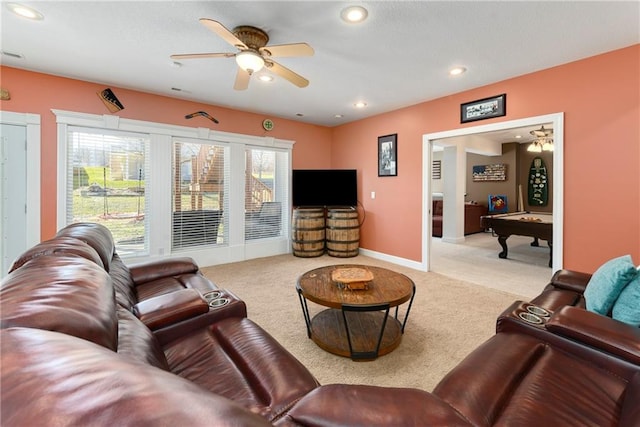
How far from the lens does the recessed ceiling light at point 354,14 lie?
207 cm

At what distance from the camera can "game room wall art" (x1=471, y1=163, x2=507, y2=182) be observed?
334 inches

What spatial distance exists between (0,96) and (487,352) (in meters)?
5.02

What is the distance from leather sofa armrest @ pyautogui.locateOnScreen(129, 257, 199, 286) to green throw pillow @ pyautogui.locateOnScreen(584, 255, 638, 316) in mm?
2853

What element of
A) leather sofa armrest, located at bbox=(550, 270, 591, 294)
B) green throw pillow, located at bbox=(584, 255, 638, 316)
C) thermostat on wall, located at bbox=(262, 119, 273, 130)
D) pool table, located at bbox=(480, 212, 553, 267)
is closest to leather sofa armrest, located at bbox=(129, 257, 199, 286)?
green throw pillow, located at bbox=(584, 255, 638, 316)

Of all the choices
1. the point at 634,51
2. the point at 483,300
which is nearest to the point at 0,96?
the point at 483,300

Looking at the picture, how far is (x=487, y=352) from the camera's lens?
1.28 metres

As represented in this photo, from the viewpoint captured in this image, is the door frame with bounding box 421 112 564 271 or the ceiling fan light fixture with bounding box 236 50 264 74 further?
the door frame with bounding box 421 112 564 271

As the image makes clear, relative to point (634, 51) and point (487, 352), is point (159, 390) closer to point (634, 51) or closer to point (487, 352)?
point (487, 352)

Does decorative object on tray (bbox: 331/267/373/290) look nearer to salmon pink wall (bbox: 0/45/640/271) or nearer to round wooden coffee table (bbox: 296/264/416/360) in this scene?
round wooden coffee table (bbox: 296/264/416/360)

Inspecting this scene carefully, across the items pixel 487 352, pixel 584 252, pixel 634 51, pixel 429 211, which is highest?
pixel 634 51

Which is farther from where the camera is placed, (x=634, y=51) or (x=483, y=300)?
(x=483, y=300)

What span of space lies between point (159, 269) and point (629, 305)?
Result: 3084mm

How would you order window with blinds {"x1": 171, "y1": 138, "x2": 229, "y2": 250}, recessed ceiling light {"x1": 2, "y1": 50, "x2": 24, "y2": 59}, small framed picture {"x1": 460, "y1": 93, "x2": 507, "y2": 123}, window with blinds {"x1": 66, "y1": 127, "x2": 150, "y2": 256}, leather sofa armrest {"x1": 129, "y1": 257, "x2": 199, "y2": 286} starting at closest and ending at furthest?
leather sofa armrest {"x1": 129, "y1": 257, "x2": 199, "y2": 286}
recessed ceiling light {"x1": 2, "y1": 50, "x2": 24, "y2": 59}
small framed picture {"x1": 460, "y1": 93, "x2": 507, "y2": 123}
window with blinds {"x1": 66, "y1": 127, "x2": 150, "y2": 256}
window with blinds {"x1": 171, "y1": 138, "x2": 229, "y2": 250}

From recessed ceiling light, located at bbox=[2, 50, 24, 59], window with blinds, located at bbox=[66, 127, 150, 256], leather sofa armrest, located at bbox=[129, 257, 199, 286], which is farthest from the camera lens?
window with blinds, located at bbox=[66, 127, 150, 256]
